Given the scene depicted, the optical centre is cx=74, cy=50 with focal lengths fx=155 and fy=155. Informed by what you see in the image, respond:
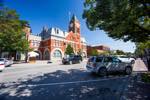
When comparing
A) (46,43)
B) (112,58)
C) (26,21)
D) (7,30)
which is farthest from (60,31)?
(112,58)

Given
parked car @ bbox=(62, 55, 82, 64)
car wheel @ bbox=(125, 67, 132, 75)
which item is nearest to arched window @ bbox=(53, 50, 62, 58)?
parked car @ bbox=(62, 55, 82, 64)

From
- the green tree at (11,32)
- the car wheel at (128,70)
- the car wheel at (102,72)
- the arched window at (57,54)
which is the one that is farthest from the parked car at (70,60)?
the arched window at (57,54)

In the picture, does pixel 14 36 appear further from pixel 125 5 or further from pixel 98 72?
pixel 125 5

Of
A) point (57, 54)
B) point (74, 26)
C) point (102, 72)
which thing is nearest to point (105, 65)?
point (102, 72)

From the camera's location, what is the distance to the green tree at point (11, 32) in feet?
118

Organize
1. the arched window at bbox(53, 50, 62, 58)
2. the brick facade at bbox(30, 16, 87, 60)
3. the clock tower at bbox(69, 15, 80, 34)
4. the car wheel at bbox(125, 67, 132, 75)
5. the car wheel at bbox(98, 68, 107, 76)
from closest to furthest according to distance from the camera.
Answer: the car wheel at bbox(98, 68, 107, 76), the car wheel at bbox(125, 67, 132, 75), the brick facade at bbox(30, 16, 87, 60), the arched window at bbox(53, 50, 62, 58), the clock tower at bbox(69, 15, 80, 34)

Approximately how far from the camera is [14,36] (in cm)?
3809

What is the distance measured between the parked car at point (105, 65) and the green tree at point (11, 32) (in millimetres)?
27973

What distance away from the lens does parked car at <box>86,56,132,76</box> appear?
1420 cm

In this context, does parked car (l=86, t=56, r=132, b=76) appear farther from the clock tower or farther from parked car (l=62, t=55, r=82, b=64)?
the clock tower

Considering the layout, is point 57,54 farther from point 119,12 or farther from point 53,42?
point 119,12

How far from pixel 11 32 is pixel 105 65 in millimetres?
30280

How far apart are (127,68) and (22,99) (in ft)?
37.0

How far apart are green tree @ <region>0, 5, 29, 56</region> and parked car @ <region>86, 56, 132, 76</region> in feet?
91.8
